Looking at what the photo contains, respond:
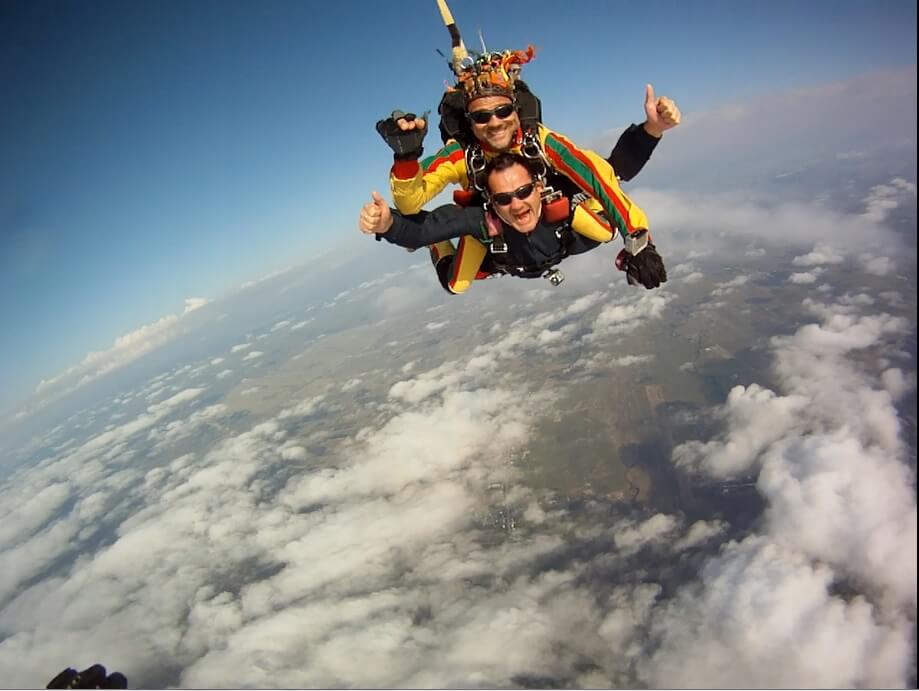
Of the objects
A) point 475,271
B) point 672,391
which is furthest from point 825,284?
point 475,271

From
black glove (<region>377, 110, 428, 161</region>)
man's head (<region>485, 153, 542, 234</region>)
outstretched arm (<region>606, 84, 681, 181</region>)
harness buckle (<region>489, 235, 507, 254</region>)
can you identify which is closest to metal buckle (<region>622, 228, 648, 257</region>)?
outstretched arm (<region>606, 84, 681, 181</region>)

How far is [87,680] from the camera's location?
272 centimetres

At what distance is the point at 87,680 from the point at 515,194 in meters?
3.86

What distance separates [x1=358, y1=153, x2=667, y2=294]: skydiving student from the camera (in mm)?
2117

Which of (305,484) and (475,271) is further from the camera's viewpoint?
(305,484)

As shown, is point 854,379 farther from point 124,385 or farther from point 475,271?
point 124,385

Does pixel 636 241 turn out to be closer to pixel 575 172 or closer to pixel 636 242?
pixel 636 242

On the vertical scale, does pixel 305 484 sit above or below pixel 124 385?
below

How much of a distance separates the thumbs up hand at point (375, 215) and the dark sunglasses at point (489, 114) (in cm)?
72

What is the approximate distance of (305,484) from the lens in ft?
201

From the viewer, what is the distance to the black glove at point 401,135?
5.62ft

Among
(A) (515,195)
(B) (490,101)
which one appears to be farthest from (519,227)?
(B) (490,101)

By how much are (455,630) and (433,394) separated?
3899 cm

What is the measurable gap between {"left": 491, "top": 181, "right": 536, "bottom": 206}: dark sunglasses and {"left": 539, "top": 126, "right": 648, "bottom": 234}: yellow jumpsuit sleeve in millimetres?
240
